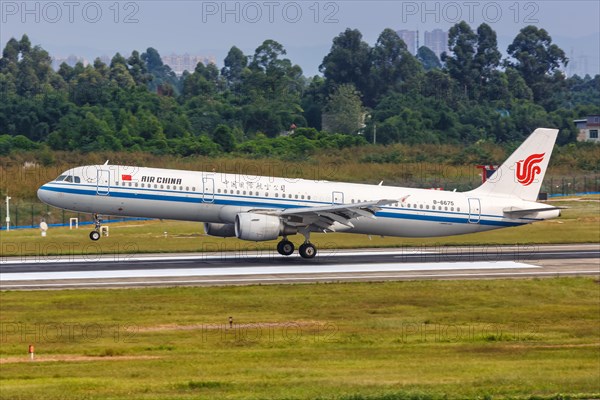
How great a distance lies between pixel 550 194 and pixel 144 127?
41.6 meters

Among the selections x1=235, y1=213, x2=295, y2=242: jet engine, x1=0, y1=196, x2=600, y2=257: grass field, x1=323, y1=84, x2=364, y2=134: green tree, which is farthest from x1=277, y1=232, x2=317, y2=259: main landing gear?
x1=323, y1=84, x2=364, y2=134: green tree

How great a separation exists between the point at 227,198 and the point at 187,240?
11740 millimetres

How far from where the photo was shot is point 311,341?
35438 millimetres

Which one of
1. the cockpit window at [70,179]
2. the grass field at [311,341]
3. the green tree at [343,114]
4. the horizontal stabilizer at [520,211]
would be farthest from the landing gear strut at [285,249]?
the green tree at [343,114]

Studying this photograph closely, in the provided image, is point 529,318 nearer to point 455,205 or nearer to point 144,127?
point 455,205

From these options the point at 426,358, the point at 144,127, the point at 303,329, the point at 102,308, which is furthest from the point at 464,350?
the point at 144,127

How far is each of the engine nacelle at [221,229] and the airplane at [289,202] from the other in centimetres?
5

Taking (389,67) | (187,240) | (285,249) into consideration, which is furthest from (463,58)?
(285,249)

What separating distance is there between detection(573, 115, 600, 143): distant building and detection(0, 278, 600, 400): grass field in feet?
302

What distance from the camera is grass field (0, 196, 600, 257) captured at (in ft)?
196

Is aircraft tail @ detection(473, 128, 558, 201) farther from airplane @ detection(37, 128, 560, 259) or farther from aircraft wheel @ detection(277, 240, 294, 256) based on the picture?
aircraft wheel @ detection(277, 240, 294, 256)

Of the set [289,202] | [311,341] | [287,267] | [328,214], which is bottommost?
[311,341]

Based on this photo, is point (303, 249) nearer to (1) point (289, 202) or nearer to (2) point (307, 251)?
(2) point (307, 251)

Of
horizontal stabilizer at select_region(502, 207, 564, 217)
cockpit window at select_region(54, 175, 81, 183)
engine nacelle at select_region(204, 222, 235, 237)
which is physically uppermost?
cockpit window at select_region(54, 175, 81, 183)
